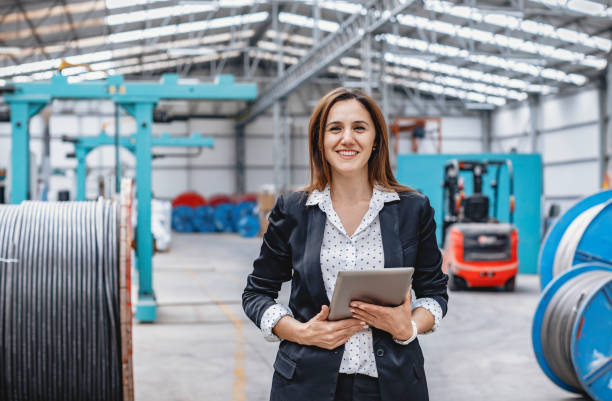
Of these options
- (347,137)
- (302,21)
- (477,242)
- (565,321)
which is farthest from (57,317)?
(302,21)

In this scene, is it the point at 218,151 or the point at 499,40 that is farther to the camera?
the point at 218,151

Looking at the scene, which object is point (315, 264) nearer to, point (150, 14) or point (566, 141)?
point (150, 14)

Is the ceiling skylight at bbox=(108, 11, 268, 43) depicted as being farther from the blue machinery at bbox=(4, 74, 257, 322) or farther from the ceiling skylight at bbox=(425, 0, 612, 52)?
the blue machinery at bbox=(4, 74, 257, 322)

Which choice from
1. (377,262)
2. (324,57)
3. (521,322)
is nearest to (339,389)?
(377,262)

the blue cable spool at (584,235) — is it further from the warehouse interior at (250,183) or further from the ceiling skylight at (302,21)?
the ceiling skylight at (302,21)

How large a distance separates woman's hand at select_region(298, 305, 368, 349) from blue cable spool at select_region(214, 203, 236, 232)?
30401 mm

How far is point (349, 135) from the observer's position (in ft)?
6.84

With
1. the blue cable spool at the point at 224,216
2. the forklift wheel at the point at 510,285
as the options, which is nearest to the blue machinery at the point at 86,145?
the forklift wheel at the point at 510,285

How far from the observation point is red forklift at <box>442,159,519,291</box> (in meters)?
12.1

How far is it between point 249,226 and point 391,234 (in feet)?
90.7

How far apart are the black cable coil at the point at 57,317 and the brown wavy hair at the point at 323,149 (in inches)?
96.7

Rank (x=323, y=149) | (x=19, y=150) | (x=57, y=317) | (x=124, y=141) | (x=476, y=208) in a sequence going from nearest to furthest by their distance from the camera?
(x=323, y=149) → (x=57, y=317) → (x=19, y=150) → (x=476, y=208) → (x=124, y=141)

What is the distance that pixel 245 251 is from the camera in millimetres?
21547

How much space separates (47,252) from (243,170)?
3151 centimetres
